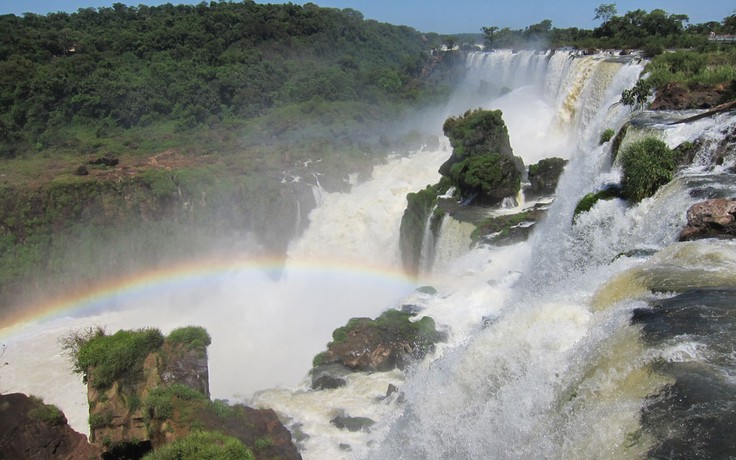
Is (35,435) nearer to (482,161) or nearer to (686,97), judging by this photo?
(482,161)

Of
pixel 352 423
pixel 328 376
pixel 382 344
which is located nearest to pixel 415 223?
pixel 382 344

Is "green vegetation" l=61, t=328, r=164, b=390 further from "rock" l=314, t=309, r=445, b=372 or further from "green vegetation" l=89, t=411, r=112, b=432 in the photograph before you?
"rock" l=314, t=309, r=445, b=372

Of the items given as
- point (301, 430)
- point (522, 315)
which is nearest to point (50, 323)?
point (301, 430)

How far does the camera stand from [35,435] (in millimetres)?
8719

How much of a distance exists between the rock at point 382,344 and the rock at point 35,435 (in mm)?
7661

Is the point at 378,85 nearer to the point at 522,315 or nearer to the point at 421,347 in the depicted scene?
the point at 421,347

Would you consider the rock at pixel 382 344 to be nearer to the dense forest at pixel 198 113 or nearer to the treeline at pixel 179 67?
the dense forest at pixel 198 113

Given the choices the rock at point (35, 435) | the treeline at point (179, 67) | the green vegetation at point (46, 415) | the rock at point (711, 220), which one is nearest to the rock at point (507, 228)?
the rock at point (711, 220)

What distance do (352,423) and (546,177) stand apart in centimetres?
1486

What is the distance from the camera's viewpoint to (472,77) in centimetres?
5662

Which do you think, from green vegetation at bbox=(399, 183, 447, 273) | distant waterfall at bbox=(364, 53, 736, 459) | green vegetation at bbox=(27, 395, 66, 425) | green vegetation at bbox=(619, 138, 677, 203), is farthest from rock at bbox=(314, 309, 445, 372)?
green vegetation at bbox=(399, 183, 447, 273)

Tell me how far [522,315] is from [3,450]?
8465 millimetres

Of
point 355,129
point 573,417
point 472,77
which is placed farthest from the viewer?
point 472,77

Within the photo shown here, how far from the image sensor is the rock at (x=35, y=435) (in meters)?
8.53
